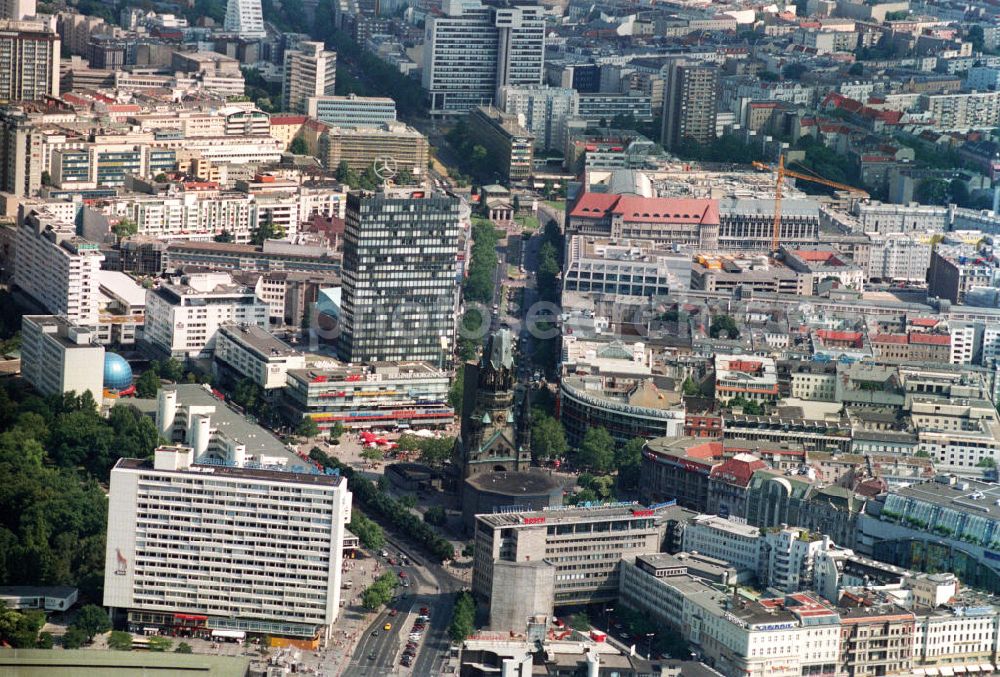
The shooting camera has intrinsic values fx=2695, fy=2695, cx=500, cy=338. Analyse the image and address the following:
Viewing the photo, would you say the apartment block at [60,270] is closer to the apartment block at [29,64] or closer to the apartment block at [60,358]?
the apartment block at [60,358]

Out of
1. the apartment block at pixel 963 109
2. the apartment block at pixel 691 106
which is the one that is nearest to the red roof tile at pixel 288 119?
the apartment block at pixel 691 106

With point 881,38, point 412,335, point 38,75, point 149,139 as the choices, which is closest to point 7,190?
point 149,139

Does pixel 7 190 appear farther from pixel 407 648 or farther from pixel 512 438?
pixel 407 648

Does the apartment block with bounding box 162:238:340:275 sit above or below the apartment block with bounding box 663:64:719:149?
below

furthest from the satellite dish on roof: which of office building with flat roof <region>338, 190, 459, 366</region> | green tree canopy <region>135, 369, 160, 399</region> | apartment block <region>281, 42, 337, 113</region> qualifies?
green tree canopy <region>135, 369, 160, 399</region>

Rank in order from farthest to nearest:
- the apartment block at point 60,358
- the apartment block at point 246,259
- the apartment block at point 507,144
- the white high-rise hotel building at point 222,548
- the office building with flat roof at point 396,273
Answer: the apartment block at point 507,144, the apartment block at point 246,259, the office building with flat roof at point 396,273, the apartment block at point 60,358, the white high-rise hotel building at point 222,548

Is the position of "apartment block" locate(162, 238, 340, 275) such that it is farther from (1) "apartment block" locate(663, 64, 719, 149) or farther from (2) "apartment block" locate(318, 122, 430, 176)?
(1) "apartment block" locate(663, 64, 719, 149)

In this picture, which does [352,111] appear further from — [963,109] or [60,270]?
[60,270]
